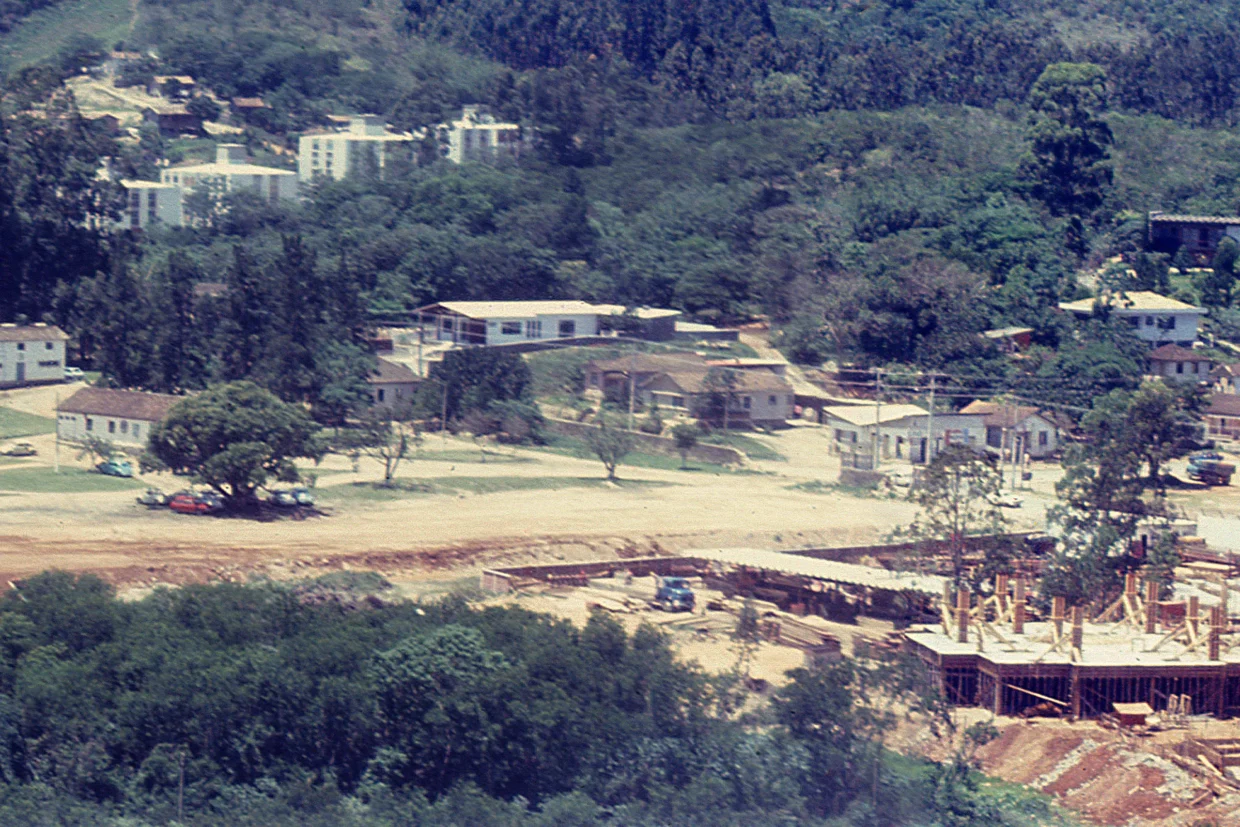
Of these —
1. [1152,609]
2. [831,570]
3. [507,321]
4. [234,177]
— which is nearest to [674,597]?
[831,570]

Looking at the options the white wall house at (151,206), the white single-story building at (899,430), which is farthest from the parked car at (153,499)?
the white wall house at (151,206)

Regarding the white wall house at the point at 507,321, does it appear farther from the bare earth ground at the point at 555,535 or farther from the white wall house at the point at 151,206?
the white wall house at the point at 151,206

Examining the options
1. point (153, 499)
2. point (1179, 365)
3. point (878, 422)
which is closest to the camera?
point (153, 499)

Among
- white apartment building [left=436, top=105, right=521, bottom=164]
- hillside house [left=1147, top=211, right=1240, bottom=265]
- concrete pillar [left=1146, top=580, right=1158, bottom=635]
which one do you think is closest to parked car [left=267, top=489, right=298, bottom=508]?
concrete pillar [left=1146, top=580, right=1158, bottom=635]

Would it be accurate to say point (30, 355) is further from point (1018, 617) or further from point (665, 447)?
point (1018, 617)

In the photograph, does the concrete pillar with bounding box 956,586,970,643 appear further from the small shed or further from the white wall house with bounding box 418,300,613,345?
the white wall house with bounding box 418,300,613,345

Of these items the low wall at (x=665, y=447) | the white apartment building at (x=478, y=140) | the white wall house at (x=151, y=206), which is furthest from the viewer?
the white apartment building at (x=478, y=140)

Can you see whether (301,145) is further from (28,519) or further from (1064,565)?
(1064,565)
